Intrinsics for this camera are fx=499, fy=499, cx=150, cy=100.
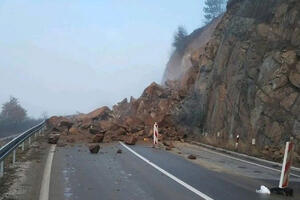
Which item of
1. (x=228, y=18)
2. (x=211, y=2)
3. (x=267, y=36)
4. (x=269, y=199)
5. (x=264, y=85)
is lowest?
(x=269, y=199)

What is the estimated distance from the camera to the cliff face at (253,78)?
21.8 m

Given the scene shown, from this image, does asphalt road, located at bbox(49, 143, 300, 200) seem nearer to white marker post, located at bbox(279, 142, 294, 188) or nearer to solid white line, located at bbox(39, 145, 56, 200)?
solid white line, located at bbox(39, 145, 56, 200)

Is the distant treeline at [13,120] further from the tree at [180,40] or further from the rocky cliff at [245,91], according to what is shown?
the tree at [180,40]

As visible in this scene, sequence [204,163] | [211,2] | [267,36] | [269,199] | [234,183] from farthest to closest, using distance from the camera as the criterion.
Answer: [211,2], [267,36], [204,163], [234,183], [269,199]

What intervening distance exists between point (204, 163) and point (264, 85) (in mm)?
8151

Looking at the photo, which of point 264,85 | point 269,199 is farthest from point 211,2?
point 269,199

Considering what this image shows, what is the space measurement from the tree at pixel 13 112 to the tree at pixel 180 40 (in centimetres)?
3228

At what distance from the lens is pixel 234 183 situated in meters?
12.2

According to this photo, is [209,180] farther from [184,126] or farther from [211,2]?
[211,2]

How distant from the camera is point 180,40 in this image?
80438 mm

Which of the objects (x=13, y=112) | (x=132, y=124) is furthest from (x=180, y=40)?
(x=132, y=124)

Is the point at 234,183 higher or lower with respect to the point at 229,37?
lower

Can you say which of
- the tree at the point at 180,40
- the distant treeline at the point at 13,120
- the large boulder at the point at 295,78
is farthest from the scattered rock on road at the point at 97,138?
the tree at the point at 180,40

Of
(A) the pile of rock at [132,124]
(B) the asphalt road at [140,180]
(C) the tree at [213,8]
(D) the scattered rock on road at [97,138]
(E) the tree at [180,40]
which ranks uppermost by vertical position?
(C) the tree at [213,8]
